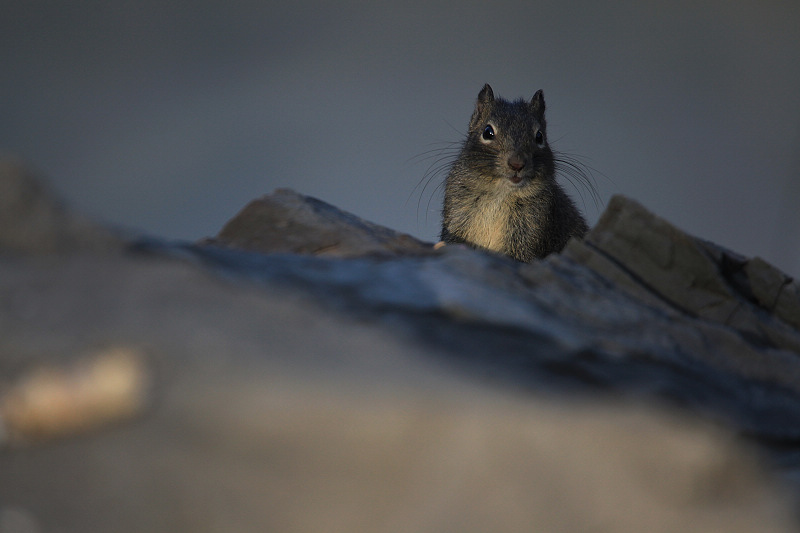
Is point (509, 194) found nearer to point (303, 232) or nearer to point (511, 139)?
point (511, 139)

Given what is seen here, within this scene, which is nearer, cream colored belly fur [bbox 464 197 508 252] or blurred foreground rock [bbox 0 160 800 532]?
blurred foreground rock [bbox 0 160 800 532]

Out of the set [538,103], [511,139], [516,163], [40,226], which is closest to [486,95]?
[538,103]

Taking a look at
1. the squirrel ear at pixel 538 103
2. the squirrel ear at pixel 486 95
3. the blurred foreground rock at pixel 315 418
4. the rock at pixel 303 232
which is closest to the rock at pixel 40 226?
the blurred foreground rock at pixel 315 418

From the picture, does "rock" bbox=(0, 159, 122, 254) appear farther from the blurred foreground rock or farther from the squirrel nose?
the squirrel nose

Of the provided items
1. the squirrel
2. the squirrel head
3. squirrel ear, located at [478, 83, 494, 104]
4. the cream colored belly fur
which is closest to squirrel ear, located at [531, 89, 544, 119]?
the squirrel head

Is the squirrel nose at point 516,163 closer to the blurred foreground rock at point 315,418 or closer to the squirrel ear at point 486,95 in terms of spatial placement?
the squirrel ear at point 486,95
